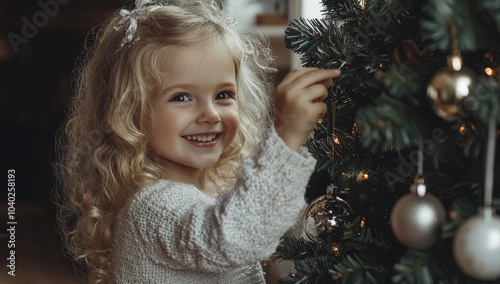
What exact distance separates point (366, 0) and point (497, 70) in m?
0.19

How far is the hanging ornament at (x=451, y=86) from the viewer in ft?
1.37

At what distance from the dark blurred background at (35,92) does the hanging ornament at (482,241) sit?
1.96 m

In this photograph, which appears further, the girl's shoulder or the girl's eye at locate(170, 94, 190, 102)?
the girl's eye at locate(170, 94, 190, 102)

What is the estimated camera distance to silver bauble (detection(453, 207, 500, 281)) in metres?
0.41

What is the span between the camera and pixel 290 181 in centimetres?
63

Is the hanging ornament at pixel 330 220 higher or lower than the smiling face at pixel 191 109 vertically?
lower

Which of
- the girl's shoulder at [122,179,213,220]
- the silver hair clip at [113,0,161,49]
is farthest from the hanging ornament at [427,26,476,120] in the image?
the silver hair clip at [113,0,161,49]

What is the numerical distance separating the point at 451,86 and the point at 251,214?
300mm

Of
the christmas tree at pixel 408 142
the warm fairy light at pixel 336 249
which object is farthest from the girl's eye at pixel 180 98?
the warm fairy light at pixel 336 249

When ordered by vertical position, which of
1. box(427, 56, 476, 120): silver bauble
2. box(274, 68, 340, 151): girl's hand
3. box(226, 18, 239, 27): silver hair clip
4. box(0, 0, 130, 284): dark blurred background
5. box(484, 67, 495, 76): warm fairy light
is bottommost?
box(0, 0, 130, 284): dark blurred background

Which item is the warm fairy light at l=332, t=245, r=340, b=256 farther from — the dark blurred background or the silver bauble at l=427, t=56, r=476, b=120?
the dark blurred background

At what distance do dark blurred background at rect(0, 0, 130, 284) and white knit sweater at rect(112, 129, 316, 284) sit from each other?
1.52 m

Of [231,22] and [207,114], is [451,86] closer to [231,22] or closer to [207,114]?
[207,114]

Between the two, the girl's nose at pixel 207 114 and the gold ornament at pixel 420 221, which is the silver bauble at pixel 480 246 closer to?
the gold ornament at pixel 420 221
